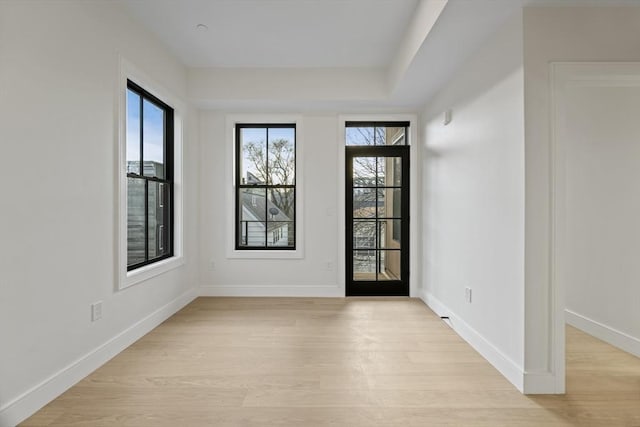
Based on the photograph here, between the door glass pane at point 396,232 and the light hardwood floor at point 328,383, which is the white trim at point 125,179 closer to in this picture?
the light hardwood floor at point 328,383

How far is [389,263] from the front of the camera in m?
4.50

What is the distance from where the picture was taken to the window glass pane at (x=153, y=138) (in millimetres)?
3271

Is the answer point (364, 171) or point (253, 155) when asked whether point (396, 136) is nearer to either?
point (364, 171)

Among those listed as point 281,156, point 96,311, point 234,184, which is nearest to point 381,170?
point 281,156

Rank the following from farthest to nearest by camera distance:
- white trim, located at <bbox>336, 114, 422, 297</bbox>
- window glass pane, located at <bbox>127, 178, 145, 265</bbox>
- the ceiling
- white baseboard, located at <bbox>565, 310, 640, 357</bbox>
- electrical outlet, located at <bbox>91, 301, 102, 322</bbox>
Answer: white trim, located at <bbox>336, 114, 422, 297</bbox>
window glass pane, located at <bbox>127, 178, 145, 265</bbox>
white baseboard, located at <bbox>565, 310, 640, 357</bbox>
the ceiling
electrical outlet, located at <bbox>91, 301, 102, 322</bbox>

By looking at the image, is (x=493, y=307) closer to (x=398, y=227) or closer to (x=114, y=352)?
(x=398, y=227)

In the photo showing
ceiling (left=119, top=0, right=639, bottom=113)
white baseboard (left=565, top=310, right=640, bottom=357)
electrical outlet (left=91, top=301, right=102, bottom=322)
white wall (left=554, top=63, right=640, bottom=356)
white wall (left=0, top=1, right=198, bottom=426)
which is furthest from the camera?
white wall (left=554, top=63, right=640, bottom=356)

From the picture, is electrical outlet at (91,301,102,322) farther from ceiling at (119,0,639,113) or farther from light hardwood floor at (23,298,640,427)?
ceiling at (119,0,639,113)

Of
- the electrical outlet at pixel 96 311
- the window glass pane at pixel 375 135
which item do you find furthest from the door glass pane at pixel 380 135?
the electrical outlet at pixel 96 311

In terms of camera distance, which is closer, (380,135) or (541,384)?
(541,384)

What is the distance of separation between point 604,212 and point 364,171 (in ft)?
8.25

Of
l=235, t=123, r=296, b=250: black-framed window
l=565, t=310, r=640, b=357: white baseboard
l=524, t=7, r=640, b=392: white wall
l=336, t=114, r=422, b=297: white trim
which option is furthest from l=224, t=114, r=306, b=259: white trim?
l=565, t=310, r=640, b=357: white baseboard

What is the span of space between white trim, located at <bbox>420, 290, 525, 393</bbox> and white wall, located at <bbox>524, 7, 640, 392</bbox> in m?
0.09

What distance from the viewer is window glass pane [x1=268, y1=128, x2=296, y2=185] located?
4523mm
